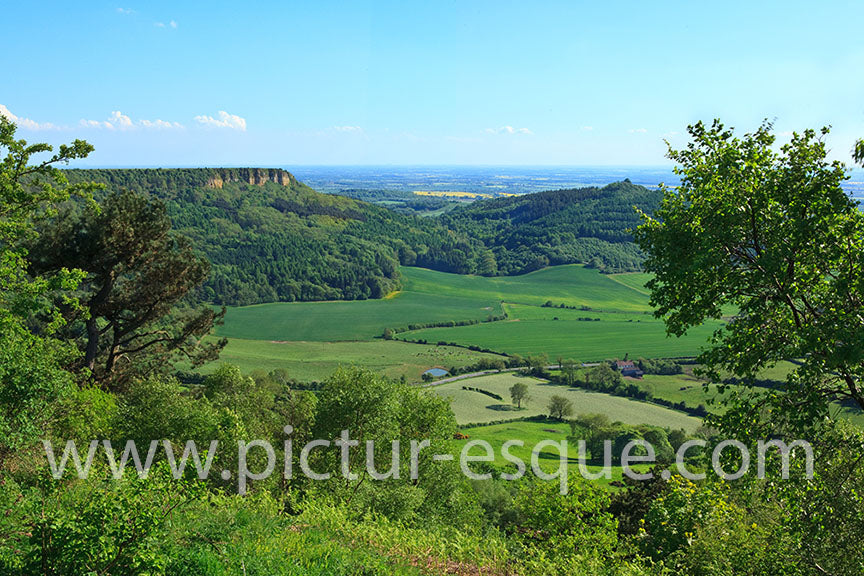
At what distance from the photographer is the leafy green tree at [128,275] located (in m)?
23.3

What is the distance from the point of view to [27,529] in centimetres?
907

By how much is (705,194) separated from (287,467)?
1587 centimetres

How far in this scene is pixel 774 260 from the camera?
28.8ft

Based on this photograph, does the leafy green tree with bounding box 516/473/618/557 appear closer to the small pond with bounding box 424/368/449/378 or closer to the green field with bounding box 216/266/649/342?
the small pond with bounding box 424/368/449/378

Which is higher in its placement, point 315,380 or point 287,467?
point 287,467

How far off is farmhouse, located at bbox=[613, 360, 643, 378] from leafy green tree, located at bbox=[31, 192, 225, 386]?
234ft

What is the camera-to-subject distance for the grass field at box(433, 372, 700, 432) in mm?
69312

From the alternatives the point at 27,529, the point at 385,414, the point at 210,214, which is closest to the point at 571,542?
the point at 385,414

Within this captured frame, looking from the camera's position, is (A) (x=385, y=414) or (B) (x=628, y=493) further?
(B) (x=628, y=493)

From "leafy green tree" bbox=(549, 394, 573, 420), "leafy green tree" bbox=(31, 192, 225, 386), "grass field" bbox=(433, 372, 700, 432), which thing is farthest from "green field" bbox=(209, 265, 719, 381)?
"leafy green tree" bbox=(31, 192, 225, 386)

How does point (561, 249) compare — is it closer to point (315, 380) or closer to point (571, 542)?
point (315, 380)

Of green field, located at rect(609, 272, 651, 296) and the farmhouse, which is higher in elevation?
green field, located at rect(609, 272, 651, 296)

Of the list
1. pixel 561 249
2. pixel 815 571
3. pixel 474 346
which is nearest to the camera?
pixel 815 571

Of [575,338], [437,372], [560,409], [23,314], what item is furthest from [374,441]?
[575,338]
